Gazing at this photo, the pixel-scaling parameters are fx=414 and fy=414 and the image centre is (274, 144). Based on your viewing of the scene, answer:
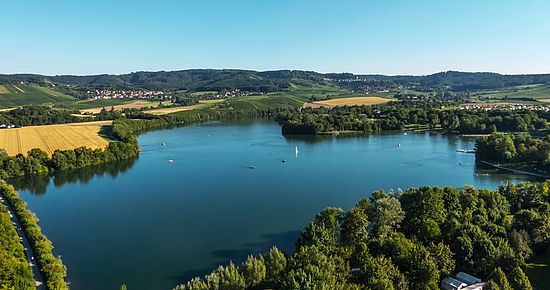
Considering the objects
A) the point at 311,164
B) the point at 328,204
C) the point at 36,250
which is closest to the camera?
the point at 36,250

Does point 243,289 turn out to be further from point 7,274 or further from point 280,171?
point 280,171

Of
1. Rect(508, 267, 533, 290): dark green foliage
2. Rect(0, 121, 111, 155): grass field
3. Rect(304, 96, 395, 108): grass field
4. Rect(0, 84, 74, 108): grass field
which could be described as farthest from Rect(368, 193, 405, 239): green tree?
Rect(0, 84, 74, 108): grass field

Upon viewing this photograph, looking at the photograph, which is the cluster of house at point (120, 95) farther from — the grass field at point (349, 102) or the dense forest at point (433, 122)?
the dense forest at point (433, 122)

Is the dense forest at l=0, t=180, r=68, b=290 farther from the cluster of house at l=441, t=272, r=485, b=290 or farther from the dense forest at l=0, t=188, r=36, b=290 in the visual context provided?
the cluster of house at l=441, t=272, r=485, b=290

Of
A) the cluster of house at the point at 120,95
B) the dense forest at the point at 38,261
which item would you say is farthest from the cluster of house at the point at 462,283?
the cluster of house at the point at 120,95

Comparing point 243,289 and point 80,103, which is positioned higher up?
point 80,103

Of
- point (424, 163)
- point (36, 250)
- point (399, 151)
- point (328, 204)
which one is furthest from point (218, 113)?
point (36, 250)

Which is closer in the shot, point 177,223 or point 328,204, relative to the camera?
point 177,223

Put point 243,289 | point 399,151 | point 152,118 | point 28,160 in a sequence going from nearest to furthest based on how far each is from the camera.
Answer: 1. point 243,289
2. point 28,160
3. point 399,151
4. point 152,118
